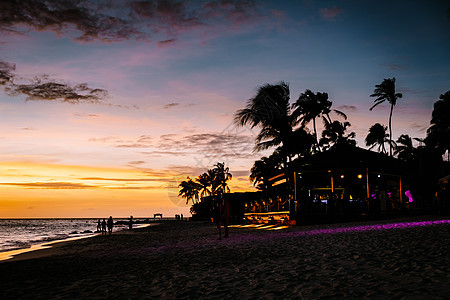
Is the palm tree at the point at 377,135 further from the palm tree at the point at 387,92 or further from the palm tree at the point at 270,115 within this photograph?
the palm tree at the point at 270,115

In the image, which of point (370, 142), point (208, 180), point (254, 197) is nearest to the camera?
point (254, 197)

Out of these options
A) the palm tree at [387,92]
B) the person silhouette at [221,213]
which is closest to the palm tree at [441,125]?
the palm tree at [387,92]

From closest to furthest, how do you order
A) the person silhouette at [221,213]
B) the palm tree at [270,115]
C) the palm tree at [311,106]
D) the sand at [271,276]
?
the sand at [271,276], the person silhouette at [221,213], the palm tree at [270,115], the palm tree at [311,106]

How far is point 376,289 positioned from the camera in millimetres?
5023

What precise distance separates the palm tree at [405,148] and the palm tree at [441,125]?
15.5 meters

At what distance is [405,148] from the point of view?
226 ft

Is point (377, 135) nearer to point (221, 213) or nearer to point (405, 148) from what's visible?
point (405, 148)

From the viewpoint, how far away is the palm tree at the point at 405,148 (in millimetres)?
66688

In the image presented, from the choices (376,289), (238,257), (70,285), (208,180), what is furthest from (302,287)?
(208,180)

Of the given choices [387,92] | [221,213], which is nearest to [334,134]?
[387,92]

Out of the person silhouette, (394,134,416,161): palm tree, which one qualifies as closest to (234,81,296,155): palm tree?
the person silhouette

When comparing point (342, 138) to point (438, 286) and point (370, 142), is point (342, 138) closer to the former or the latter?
point (370, 142)

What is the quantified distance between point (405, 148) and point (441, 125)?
70.6 feet

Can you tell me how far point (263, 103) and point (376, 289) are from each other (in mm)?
30359
